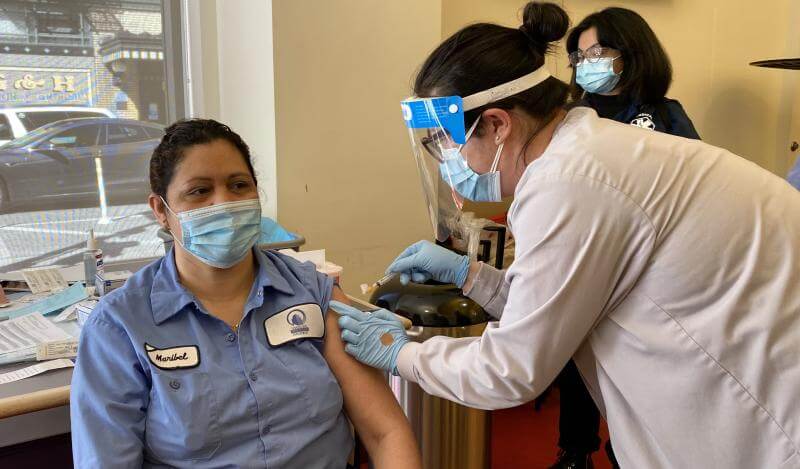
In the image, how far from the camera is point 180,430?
1.30 meters

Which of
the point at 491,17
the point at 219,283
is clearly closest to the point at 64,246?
the point at 219,283

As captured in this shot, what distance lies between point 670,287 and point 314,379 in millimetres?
727

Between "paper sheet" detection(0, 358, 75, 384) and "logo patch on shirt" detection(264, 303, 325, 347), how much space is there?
481mm

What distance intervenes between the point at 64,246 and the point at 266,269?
1443 mm

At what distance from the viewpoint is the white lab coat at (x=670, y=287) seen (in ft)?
3.57

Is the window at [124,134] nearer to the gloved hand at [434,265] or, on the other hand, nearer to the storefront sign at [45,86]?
the storefront sign at [45,86]

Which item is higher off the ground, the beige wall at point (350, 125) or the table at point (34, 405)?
the beige wall at point (350, 125)

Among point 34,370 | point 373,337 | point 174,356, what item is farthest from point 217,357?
point 34,370

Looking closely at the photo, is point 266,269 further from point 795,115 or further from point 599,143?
point 795,115

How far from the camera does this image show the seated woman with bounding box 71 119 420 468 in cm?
130

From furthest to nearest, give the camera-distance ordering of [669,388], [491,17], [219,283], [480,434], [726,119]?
[726,119] < [491,17] < [480,434] < [219,283] < [669,388]

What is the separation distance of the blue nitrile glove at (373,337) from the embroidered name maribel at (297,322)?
3.1 inches

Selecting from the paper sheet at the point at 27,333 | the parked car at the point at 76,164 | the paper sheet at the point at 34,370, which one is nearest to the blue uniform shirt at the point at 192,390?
the paper sheet at the point at 34,370

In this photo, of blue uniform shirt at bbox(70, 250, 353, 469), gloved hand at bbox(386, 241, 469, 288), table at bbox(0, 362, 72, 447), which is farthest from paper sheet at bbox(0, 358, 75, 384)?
gloved hand at bbox(386, 241, 469, 288)
